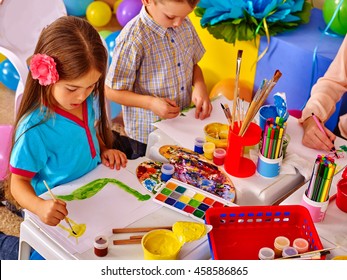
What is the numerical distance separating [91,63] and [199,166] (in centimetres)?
35

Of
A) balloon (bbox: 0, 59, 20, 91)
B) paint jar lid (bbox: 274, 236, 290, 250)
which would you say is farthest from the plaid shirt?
balloon (bbox: 0, 59, 20, 91)

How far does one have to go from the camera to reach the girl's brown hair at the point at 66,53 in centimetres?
108

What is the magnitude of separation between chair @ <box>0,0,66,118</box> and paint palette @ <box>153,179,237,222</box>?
813 mm

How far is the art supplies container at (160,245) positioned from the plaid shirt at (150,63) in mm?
636

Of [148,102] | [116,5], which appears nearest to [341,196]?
[148,102]

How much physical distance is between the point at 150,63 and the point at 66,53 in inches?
18.1

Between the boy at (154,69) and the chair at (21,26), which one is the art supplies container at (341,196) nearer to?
the boy at (154,69)


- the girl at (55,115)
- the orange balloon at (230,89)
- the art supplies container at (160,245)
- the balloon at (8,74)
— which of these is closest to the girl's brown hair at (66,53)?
the girl at (55,115)

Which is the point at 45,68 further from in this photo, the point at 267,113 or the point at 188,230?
the point at 267,113

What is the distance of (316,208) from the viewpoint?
1021 mm

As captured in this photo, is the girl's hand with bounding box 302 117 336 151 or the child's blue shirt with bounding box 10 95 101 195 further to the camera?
the girl's hand with bounding box 302 117 336 151

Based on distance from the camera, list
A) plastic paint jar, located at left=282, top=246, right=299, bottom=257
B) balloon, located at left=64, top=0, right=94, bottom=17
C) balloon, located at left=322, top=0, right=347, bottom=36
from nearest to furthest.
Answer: plastic paint jar, located at left=282, top=246, right=299, bottom=257 < balloon, located at left=322, top=0, right=347, bottom=36 < balloon, located at left=64, top=0, right=94, bottom=17

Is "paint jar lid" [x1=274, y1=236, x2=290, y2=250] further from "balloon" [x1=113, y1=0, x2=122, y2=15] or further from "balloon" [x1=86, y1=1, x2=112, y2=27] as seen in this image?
"balloon" [x1=113, y1=0, x2=122, y2=15]

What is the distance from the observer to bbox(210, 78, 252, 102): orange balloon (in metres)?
2.12
